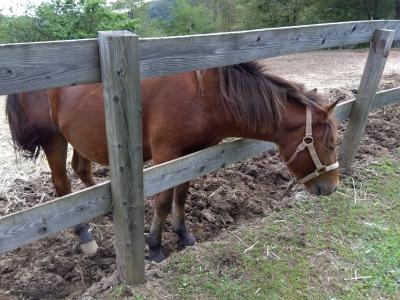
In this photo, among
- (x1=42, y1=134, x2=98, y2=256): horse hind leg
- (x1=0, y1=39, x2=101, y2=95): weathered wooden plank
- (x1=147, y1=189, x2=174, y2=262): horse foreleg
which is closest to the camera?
(x1=0, y1=39, x2=101, y2=95): weathered wooden plank

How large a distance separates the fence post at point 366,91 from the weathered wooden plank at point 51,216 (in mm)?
2919

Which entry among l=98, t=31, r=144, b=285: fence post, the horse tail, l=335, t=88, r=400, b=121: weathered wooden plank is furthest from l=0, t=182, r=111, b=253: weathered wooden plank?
l=335, t=88, r=400, b=121: weathered wooden plank

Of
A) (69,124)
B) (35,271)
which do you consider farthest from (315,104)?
(35,271)

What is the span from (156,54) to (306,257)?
6.47 feet

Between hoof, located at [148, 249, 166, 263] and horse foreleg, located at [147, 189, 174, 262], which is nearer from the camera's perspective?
horse foreleg, located at [147, 189, 174, 262]

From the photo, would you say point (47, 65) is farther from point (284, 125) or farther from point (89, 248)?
point (89, 248)

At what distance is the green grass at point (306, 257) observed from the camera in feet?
8.59

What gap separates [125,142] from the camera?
6.70ft

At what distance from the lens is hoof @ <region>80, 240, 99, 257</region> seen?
308cm

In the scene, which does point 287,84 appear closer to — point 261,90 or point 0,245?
point 261,90

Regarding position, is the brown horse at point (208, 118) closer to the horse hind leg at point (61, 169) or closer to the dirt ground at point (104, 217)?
the horse hind leg at point (61, 169)

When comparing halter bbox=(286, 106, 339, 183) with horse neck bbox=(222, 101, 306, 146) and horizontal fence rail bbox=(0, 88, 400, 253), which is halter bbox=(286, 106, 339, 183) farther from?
horizontal fence rail bbox=(0, 88, 400, 253)

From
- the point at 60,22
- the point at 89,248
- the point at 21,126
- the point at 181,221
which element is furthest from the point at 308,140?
the point at 60,22

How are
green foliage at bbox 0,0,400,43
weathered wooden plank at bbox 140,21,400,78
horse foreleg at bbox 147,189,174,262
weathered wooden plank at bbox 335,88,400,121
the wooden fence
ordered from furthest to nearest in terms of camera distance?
green foliage at bbox 0,0,400,43
weathered wooden plank at bbox 335,88,400,121
horse foreleg at bbox 147,189,174,262
weathered wooden plank at bbox 140,21,400,78
the wooden fence
